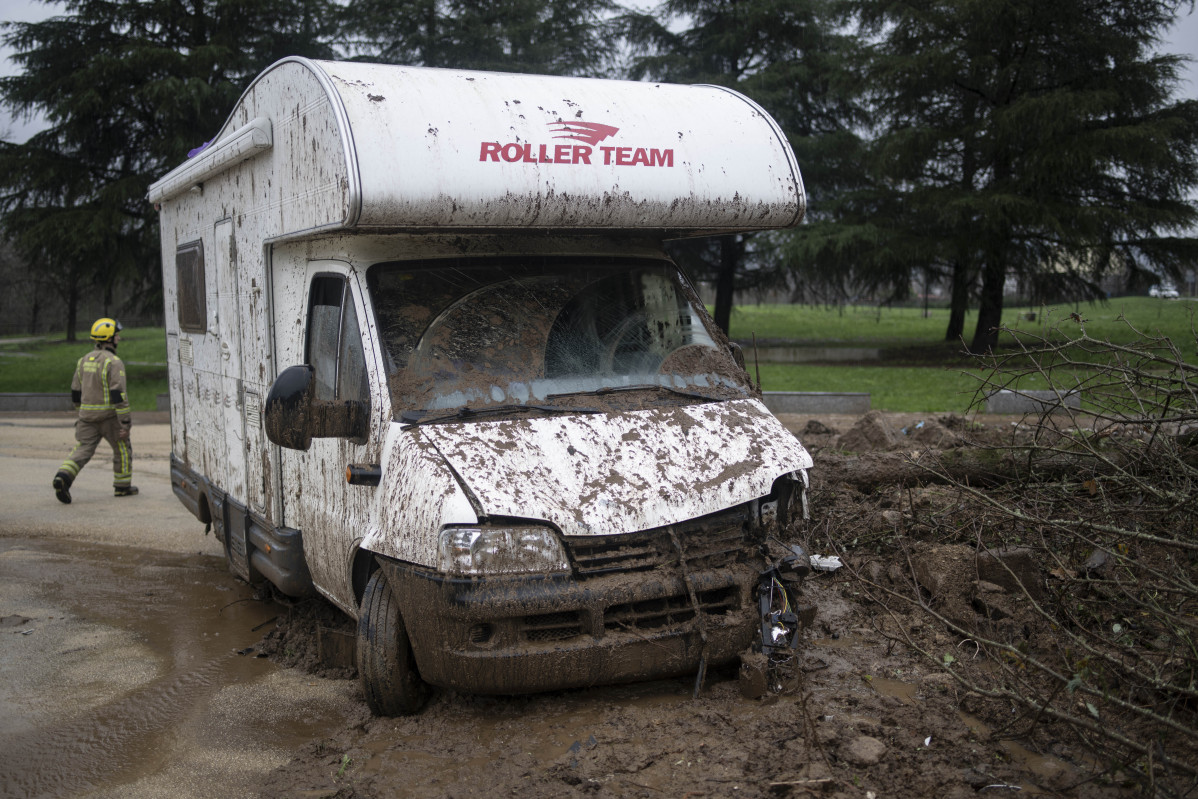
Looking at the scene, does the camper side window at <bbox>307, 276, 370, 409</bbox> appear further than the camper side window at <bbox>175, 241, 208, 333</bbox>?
No

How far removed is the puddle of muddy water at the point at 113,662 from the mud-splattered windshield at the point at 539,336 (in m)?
1.82

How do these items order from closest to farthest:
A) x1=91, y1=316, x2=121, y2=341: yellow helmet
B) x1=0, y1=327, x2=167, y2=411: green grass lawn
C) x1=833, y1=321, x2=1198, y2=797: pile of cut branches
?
1. x1=833, y1=321, x2=1198, y2=797: pile of cut branches
2. x1=91, y1=316, x2=121, y2=341: yellow helmet
3. x1=0, y1=327, x2=167, y2=411: green grass lawn

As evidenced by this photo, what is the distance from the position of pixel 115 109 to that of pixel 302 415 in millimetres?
22325

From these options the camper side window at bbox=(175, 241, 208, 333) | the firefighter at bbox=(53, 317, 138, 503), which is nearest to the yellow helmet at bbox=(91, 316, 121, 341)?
the firefighter at bbox=(53, 317, 138, 503)

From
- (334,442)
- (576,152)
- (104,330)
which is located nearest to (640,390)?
(576,152)

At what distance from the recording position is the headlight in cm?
396

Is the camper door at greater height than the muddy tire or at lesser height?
greater

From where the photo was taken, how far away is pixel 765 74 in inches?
989

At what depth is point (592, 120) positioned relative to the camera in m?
5.00

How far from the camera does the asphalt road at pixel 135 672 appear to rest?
4.43m

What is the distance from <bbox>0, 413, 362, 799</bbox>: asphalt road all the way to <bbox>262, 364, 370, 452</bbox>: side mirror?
135cm

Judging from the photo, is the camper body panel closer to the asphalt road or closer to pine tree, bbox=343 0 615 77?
the asphalt road

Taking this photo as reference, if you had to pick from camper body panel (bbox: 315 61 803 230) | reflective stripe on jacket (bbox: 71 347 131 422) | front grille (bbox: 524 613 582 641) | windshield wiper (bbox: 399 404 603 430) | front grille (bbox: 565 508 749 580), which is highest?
A: camper body panel (bbox: 315 61 803 230)

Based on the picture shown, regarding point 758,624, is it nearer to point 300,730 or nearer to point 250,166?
point 300,730
